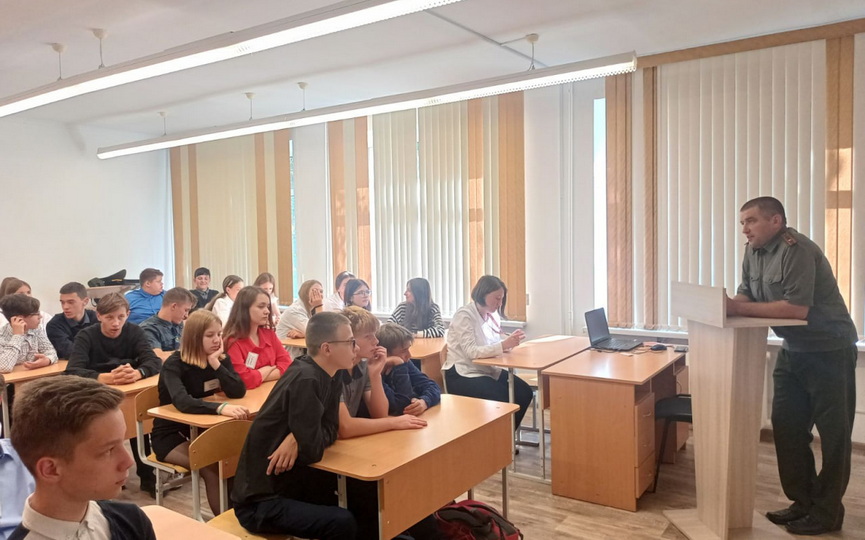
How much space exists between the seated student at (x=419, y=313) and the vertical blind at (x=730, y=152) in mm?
1908

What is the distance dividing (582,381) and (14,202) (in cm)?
682

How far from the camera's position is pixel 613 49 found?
5.08 metres

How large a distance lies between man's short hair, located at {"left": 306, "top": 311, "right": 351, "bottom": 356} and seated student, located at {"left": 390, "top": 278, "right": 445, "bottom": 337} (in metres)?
2.88

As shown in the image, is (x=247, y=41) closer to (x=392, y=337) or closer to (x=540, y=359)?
(x=392, y=337)

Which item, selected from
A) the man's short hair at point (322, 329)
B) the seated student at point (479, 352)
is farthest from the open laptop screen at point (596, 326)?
the man's short hair at point (322, 329)

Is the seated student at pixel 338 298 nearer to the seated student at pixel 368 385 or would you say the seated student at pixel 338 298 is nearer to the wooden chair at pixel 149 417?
the wooden chair at pixel 149 417

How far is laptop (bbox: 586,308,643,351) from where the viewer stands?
4.45 metres

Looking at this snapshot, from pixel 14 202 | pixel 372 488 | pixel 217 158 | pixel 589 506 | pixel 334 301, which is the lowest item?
pixel 589 506

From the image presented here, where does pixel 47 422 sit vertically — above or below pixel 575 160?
below

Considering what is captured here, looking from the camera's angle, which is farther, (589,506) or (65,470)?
(589,506)

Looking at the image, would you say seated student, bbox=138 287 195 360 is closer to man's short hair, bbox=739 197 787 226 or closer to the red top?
the red top

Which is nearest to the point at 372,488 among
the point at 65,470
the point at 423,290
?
the point at 65,470

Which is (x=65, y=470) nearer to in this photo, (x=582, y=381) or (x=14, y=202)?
(x=582, y=381)

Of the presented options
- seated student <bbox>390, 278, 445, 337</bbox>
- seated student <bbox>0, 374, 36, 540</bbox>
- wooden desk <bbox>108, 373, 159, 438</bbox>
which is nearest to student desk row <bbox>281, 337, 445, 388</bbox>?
seated student <bbox>390, 278, 445, 337</bbox>
